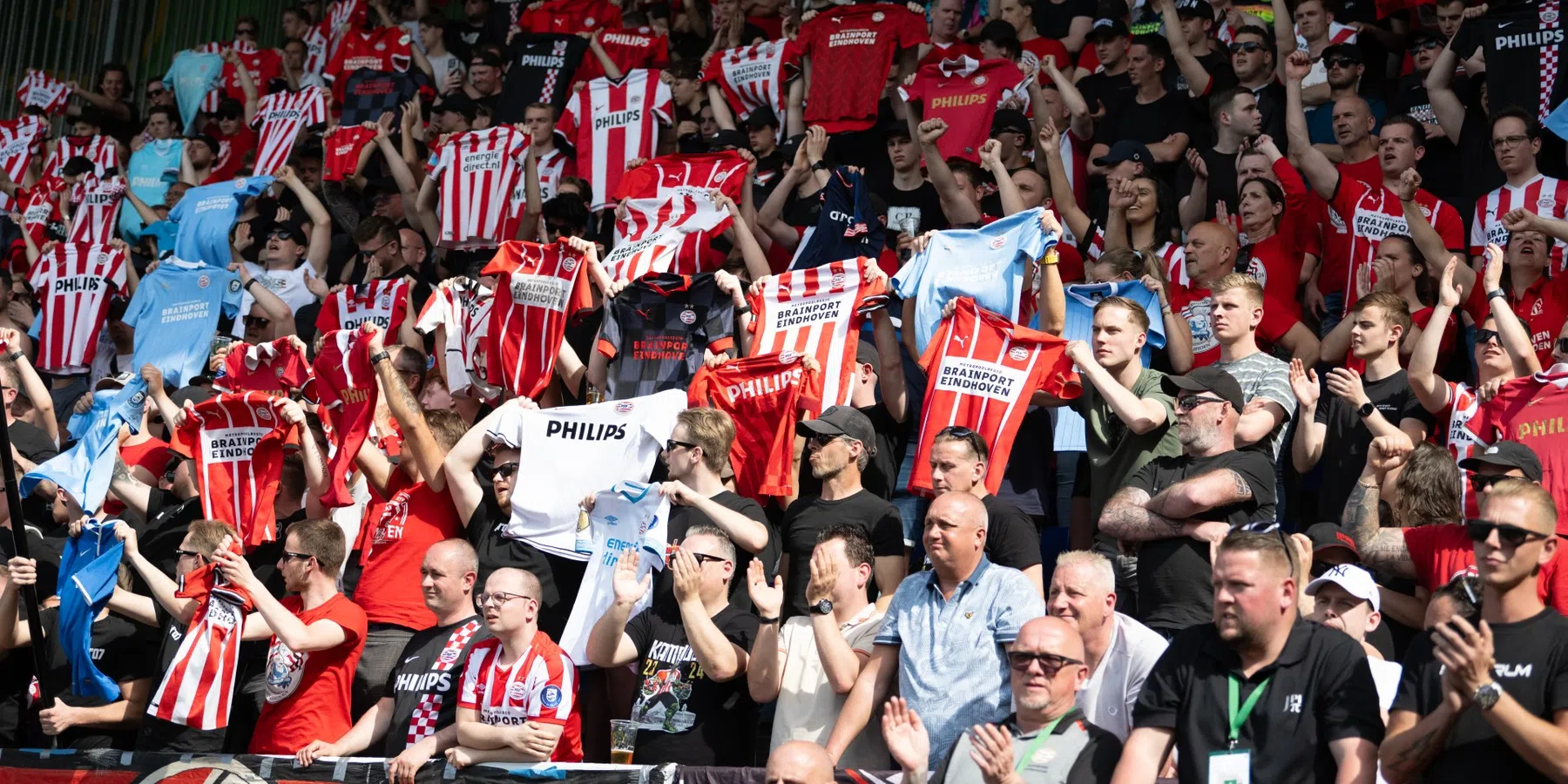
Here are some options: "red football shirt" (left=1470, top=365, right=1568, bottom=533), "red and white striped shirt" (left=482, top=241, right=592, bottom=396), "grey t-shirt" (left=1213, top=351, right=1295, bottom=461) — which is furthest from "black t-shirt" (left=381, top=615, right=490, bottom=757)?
"red football shirt" (left=1470, top=365, right=1568, bottom=533)

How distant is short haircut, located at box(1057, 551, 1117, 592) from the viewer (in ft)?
20.4

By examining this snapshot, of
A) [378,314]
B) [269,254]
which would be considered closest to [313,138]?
[269,254]

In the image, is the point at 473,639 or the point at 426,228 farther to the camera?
the point at 426,228

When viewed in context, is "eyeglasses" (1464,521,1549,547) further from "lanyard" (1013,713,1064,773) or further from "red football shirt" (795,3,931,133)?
"red football shirt" (795,3,931,133)

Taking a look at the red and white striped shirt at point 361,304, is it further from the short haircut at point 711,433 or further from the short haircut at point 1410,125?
the short haircut at point 1410,125

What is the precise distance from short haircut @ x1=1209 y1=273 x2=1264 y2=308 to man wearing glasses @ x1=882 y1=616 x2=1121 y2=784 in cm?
289

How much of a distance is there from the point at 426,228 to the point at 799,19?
11.5 ft

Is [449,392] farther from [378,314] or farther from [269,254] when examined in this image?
[269,254]

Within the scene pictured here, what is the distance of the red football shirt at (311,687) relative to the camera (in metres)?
7.70

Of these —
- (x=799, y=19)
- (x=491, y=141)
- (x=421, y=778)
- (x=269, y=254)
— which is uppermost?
(x=799, y=19)

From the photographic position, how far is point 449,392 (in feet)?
34.8

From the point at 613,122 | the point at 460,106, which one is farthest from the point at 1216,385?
the point at 460,106

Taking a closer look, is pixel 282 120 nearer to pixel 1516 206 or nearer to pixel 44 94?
pixel 44 94

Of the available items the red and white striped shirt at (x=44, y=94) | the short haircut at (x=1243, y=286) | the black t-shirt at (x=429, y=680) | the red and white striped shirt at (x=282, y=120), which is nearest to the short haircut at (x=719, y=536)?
the black t-shirt at (x=429, y=680)
